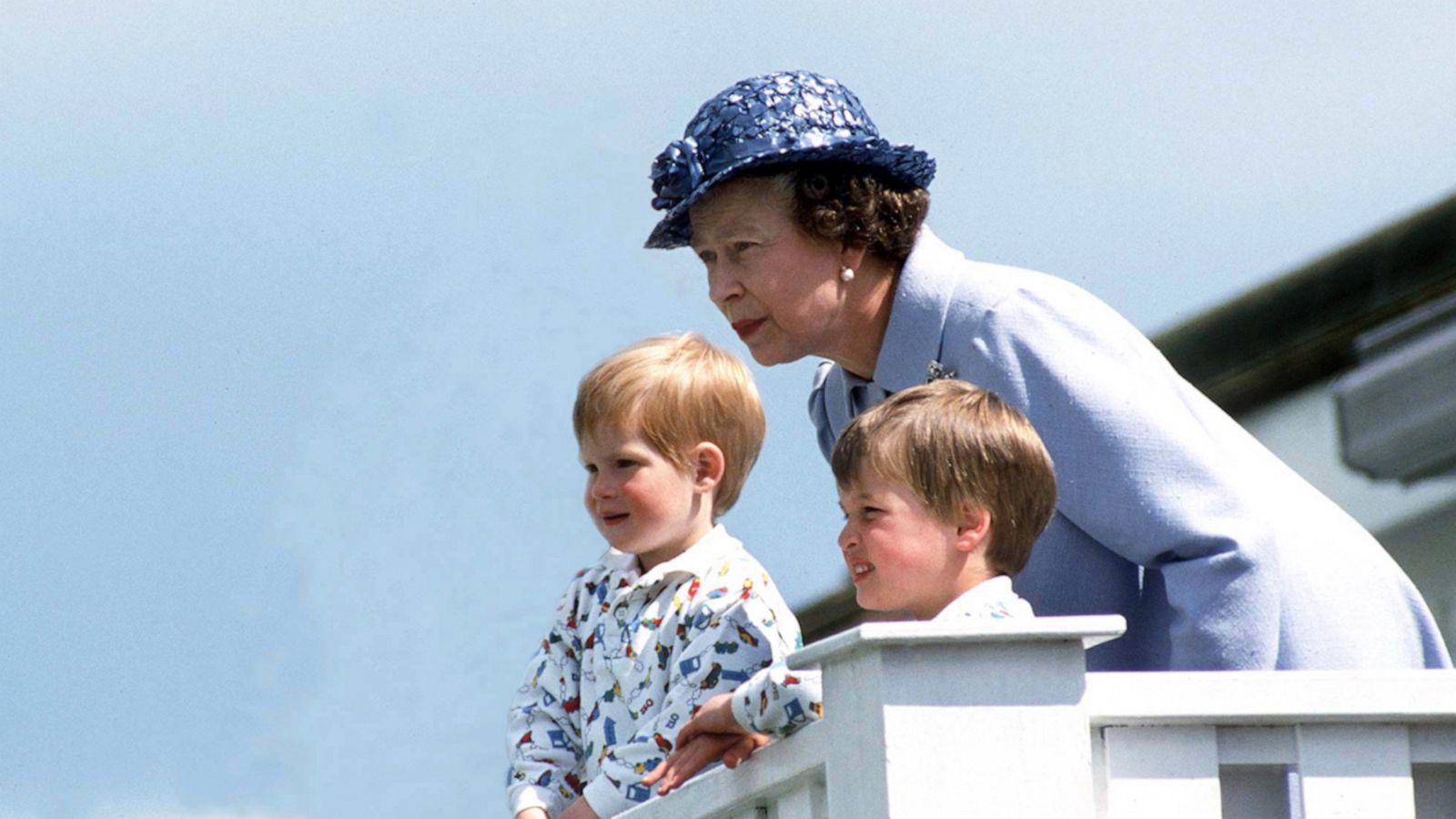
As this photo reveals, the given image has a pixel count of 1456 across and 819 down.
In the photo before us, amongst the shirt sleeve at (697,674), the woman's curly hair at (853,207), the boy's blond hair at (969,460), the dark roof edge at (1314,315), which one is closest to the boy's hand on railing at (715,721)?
the boy's blond hair at (969,460)

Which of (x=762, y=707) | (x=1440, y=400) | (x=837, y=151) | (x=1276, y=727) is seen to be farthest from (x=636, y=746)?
(x=1440, y=400)

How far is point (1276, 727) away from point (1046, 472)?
2.25ft

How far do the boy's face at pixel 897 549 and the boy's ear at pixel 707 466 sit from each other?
874 millimetres

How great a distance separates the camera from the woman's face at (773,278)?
4.18 metres

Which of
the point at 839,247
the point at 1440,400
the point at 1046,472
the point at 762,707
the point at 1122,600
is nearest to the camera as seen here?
the point at 762,707

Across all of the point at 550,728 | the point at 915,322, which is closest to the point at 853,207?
the point at 915,322

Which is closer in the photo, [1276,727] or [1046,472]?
[1276,727]

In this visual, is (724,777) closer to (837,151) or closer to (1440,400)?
(837,151)

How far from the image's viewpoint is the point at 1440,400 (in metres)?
10.2

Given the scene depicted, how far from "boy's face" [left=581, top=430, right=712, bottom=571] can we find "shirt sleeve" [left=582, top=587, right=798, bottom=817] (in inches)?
10.5

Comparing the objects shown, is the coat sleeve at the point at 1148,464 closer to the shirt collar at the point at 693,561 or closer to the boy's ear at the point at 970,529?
the boy's ear at the point at 970,529

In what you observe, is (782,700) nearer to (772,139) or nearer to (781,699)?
(781,699)

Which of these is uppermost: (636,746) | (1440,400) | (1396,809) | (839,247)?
(1440,400)

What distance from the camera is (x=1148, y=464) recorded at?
145 inches
